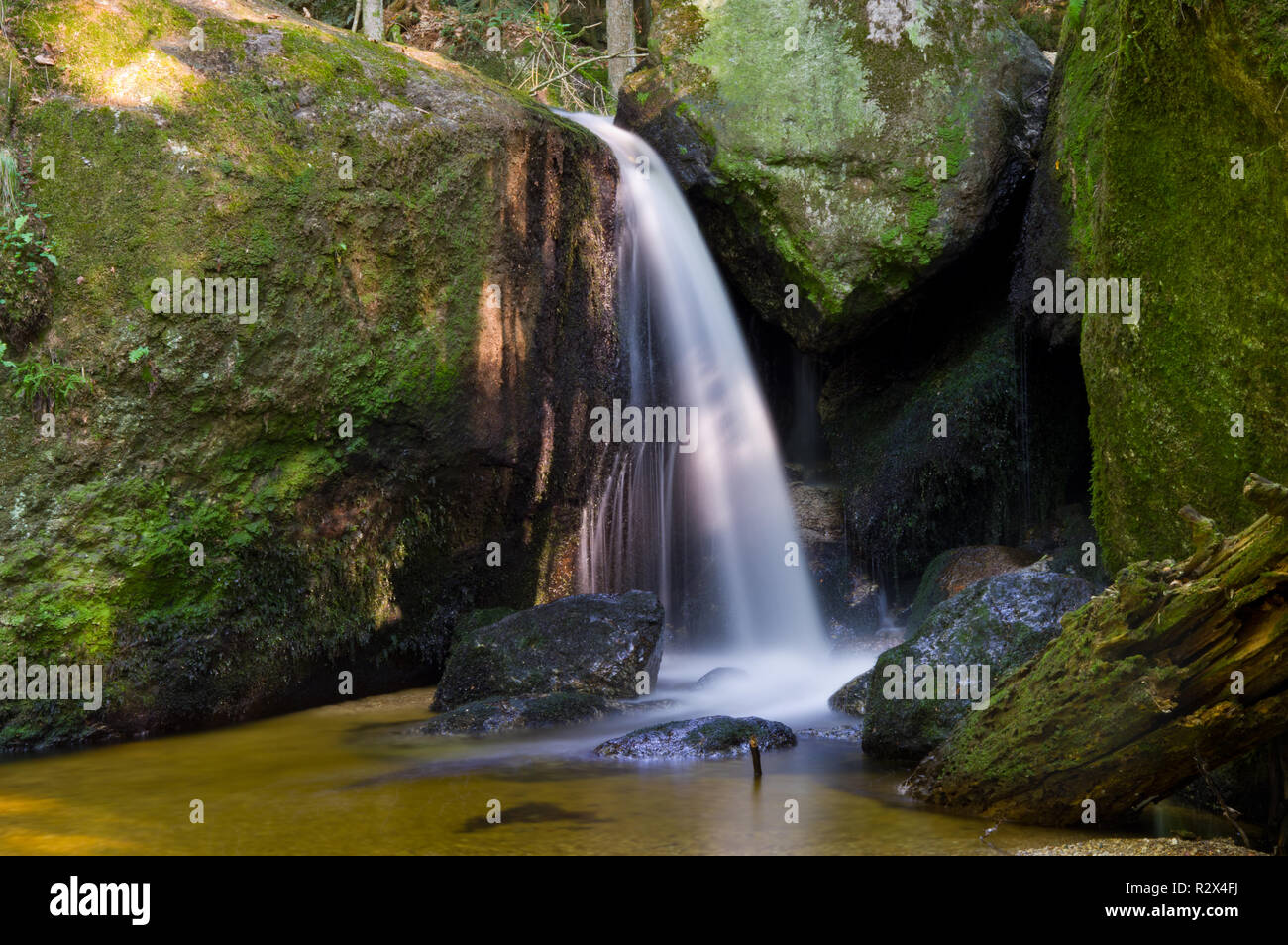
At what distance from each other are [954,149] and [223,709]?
722 centimetres

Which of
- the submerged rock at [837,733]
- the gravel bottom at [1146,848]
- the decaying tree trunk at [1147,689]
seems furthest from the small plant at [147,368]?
the gravel bottom at [1146,848]

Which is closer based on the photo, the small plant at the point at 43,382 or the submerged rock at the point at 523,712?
the small plant at the point at 43,382

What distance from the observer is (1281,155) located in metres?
4.45

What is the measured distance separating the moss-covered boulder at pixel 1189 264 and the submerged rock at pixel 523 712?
11.4ft

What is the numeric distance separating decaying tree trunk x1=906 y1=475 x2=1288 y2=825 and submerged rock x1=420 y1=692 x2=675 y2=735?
10.4 ft

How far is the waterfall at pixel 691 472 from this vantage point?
1025 cm

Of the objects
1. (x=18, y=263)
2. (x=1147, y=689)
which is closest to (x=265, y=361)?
(x=18, y=263)

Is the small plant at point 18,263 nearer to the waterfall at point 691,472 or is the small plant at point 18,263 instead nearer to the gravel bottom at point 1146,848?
the waterfall at point 691,472

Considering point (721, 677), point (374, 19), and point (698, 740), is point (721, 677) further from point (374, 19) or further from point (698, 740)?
point (374, 19)

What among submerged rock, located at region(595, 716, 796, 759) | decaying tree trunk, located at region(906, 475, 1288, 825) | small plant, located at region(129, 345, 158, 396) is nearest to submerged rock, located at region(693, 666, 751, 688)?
submerged rock, located at region(595, 716, 796, 759)

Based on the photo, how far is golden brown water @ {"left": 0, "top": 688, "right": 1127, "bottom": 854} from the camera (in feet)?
14.9

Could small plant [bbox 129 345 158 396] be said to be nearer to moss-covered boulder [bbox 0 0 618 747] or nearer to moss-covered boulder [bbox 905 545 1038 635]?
moss-covered boulder [bbox 0 0 618 747]

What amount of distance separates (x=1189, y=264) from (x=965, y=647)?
7.57ft

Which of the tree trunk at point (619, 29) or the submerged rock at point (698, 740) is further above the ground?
the tree trunk at point (619, 29)
